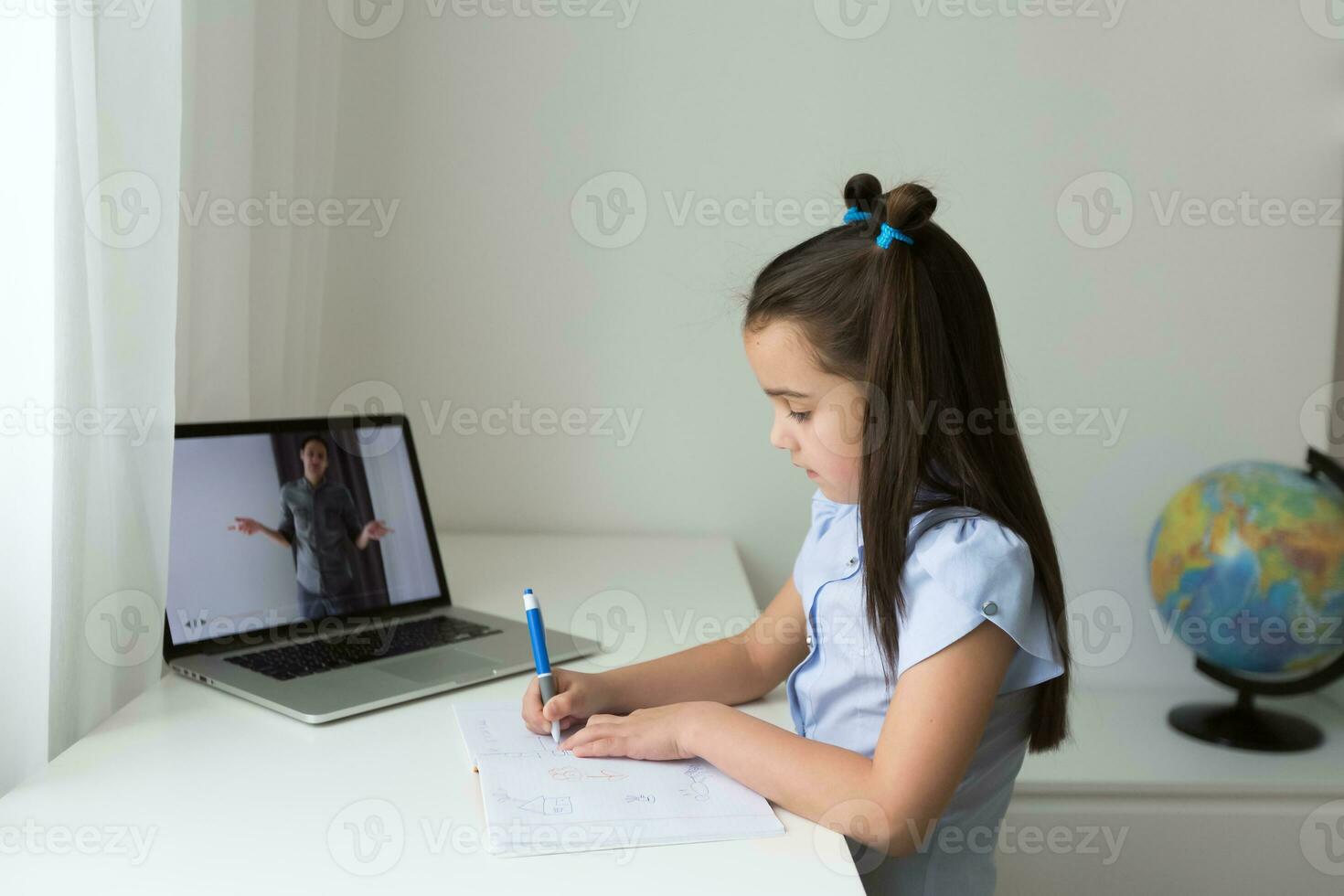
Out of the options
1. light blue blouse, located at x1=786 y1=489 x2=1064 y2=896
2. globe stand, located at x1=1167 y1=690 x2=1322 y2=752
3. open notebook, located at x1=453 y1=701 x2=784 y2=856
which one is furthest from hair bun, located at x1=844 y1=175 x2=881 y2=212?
globe stand, located at x1=1167 y1=690 x2=1322 y2=752

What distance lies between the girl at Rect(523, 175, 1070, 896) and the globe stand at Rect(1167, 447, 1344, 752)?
86cm

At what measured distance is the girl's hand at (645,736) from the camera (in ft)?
3.00

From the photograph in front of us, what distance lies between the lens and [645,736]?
0.92 m

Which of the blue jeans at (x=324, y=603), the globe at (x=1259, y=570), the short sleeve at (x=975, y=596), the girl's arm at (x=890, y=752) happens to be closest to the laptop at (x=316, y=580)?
the blue jeans at (x=324, y=603)

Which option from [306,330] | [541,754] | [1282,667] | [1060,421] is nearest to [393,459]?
[306,330]

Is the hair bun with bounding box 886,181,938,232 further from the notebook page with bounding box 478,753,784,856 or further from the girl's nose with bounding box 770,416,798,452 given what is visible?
the notebook page with bounding box 478,753,784,856

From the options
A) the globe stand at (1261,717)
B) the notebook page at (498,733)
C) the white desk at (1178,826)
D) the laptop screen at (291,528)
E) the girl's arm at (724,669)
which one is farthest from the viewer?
the globe stand at (1261,717)

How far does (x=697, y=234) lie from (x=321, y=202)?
57 centimetres

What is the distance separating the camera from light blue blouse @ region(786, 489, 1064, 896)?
88 centimetres

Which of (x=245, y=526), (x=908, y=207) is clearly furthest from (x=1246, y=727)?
(x=245, y=526)

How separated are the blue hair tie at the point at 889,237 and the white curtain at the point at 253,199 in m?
0.75

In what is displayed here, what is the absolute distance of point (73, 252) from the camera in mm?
914

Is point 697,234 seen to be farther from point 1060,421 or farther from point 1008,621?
point 1008,621

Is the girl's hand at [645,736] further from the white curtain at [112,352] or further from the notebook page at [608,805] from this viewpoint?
the white curtain at [112,352]
